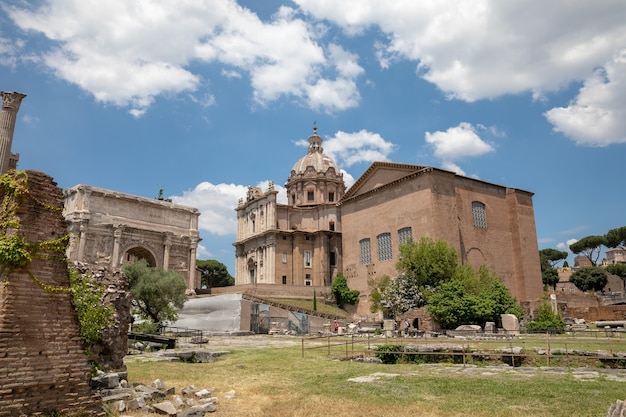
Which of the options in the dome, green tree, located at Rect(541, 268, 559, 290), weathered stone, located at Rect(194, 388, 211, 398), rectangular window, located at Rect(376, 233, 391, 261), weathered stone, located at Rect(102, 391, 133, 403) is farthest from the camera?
green tree, located at Rect(541, 268, 559, 290)

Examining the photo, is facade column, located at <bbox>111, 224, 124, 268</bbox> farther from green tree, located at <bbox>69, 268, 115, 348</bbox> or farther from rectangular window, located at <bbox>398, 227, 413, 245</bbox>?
green tree, located at <bbox>69, 268, 115, 348</bbox>

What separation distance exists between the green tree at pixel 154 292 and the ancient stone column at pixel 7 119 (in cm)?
946

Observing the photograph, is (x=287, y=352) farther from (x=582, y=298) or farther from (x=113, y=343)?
(x=582, y=298)

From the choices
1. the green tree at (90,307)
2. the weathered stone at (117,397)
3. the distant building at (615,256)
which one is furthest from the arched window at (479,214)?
the distant building at (615,256)

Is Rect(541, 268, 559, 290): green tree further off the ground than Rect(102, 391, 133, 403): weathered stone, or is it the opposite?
Rect(541, 268, 559, 290): green tree

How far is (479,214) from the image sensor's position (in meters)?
45.3

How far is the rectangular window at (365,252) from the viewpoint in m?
47.8

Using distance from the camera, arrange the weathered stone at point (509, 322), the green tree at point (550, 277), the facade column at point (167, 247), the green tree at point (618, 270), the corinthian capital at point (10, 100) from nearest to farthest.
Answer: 1. the corinthian capital at point (10, 100)
2. the weathered stone at point (509, 322)
3. the facade column at point (167, 247)
4. the green tree at point (618, 270)
5. the green tree at point (550, 277)

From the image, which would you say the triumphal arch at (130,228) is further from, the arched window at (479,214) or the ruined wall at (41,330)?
the ruined wall at (41,330)

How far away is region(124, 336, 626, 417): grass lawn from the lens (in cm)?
833

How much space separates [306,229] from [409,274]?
73.7 ft

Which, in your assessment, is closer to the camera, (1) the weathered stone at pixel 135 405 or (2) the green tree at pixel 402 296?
(1) the weathered stone at pixel 135 405

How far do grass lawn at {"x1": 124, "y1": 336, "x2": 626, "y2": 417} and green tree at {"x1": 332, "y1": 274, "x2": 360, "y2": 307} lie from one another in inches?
1336

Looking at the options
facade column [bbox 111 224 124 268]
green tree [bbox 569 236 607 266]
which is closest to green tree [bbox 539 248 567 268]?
green tree [bbox 569 236 607 266]
